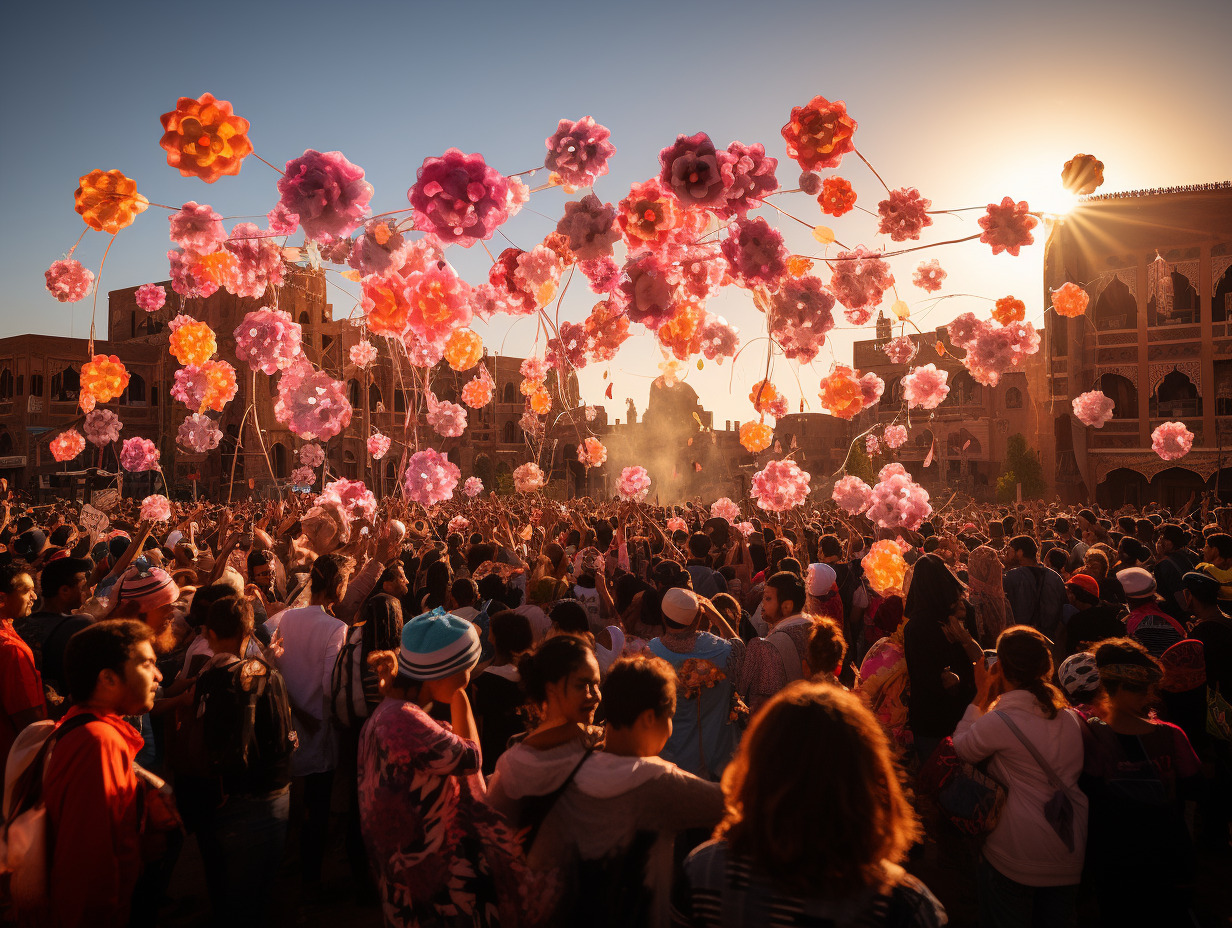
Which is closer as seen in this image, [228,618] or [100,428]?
[228,618]

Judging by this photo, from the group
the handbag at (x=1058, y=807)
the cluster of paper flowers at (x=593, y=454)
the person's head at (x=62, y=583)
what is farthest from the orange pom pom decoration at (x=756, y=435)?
the person's head at (x=62, y=583)

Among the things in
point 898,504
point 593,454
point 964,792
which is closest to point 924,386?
point 898,504

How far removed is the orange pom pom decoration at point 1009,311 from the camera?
20.6ft

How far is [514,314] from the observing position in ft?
19.9

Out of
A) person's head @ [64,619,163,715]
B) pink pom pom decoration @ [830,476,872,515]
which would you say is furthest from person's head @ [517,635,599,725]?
pink pom pom decoration @ [830,476,872,515]

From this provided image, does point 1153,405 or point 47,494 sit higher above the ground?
point 1153,405

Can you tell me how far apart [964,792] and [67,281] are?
7.29 meters

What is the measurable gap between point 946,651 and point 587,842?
2345 mm

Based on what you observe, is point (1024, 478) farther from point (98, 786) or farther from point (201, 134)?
point (98, 786)

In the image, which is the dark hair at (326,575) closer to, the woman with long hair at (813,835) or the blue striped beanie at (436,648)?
the blue striped beanie at (436,648)

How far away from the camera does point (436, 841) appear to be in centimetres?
239

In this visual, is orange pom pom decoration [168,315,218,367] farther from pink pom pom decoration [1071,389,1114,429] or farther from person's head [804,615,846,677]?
pink pom pom decoration [1071,389,1114,429]

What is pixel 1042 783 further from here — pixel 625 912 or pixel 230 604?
pixel 230 604

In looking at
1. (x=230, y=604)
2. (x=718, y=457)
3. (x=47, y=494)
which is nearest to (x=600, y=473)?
(x=718, y=457)
